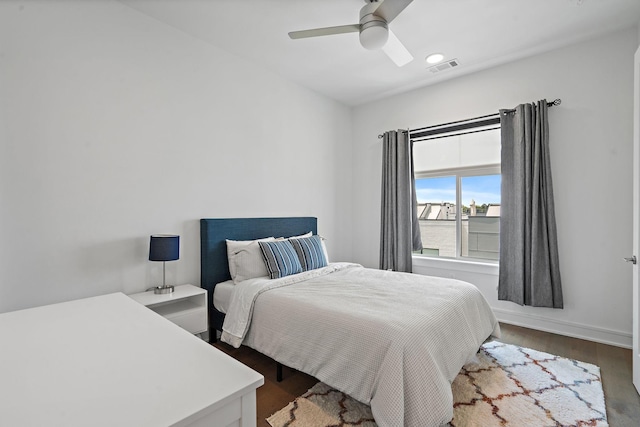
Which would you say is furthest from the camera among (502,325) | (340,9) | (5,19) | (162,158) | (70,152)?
(502,325)

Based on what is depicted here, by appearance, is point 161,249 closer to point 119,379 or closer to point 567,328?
point 119,379

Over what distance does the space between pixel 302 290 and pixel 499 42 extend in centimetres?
288

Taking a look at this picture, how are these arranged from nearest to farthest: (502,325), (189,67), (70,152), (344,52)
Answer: (70,152) → (189,67) → (344,52) → (502,325)

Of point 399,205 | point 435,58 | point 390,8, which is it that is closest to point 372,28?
point 390,8

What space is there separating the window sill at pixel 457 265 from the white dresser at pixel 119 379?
10.8ft

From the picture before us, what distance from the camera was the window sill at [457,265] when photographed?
341 centimetres

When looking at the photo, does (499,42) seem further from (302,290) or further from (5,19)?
(5,19)

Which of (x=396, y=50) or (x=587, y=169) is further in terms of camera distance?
(x=587, y=169)

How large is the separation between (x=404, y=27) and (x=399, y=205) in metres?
1.97

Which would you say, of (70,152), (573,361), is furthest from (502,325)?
(70,152)

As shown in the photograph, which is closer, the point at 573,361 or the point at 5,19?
the point at 5,19

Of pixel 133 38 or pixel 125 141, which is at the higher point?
pixel 133 38

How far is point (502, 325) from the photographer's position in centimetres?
325

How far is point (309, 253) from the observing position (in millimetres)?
3100
